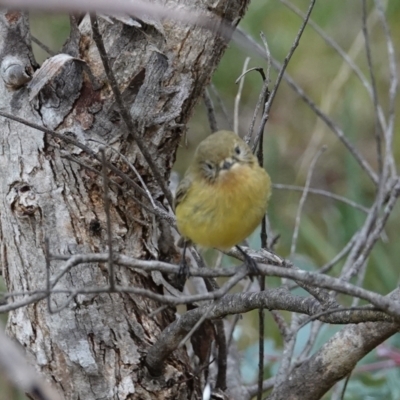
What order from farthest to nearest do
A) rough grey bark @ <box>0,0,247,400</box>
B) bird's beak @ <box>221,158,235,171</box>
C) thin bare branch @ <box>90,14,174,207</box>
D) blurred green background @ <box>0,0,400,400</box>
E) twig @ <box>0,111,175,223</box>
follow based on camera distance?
1. blurred green background @ <box>0,0,400,400</box>
2. bird's beak @ <box>221,158,235,171</box>
3. rough grey bark @ <box>0,0,247,400</box>
4. twig @ <box>0,111,175,223</box>
5. thin bare branch @ <box>90,14,174,207</box>

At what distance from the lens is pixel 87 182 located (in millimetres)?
2367

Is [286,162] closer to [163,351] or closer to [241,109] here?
[241,109]

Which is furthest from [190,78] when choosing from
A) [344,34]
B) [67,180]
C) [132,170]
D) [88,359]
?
[344,34]

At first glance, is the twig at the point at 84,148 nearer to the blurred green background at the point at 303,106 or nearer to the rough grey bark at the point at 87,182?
the rough grey bark at the point at 87,182

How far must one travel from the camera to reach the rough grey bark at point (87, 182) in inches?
89.9

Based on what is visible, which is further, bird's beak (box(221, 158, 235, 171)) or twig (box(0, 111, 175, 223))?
bird's beak (box(221, 158, 235, 171))

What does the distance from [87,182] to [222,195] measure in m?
0.49

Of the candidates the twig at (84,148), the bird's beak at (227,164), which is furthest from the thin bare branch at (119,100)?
the bird's beak at (227,164)

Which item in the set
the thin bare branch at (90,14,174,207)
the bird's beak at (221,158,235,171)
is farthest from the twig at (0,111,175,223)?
the bird's beak at (221,158,235,171)

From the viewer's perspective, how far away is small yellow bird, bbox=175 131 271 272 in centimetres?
235

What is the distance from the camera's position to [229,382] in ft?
9.61

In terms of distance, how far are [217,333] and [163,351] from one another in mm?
454

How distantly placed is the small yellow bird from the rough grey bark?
0.57 feet

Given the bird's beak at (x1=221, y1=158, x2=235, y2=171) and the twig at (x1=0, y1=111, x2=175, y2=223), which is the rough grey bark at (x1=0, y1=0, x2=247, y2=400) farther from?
the bird's beak at (x1=221, y1=158, x2=235, y2=171)
